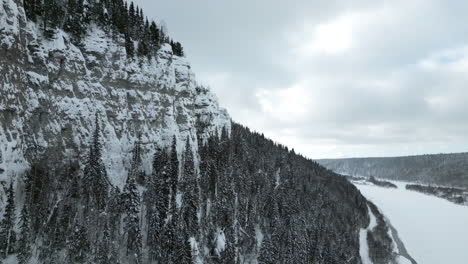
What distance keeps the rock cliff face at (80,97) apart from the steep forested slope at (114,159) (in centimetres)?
17

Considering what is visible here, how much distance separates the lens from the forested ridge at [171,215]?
35.8 m

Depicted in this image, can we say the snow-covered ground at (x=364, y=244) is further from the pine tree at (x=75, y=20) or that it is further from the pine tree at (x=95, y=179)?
the pine tree at (x=75, y=20)

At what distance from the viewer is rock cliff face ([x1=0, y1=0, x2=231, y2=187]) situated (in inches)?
1438

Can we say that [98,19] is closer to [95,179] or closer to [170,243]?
[95,179]

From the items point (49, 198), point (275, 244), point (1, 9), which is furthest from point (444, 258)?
point (1, 9)

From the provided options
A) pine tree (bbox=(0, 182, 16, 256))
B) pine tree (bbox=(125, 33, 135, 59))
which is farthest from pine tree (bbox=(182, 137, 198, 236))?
pine tree (bbox=(0, 182, 16, 256))

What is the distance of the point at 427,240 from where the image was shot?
352 feet

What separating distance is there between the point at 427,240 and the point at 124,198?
398 feet

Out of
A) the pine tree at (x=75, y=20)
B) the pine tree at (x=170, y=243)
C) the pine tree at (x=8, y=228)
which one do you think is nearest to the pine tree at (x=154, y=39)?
the pine tree at (x=75, y=20)

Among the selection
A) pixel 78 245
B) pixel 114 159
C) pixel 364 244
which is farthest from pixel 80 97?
pixel 364 244

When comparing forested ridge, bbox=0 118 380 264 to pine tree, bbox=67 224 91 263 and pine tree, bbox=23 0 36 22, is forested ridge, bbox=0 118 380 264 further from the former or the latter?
pine tree, bbox=23 0 36 22

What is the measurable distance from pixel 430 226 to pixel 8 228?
519 feet

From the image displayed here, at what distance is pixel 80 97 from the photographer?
45906 millimetres

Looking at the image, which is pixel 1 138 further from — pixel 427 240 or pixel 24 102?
pixel 427 240
